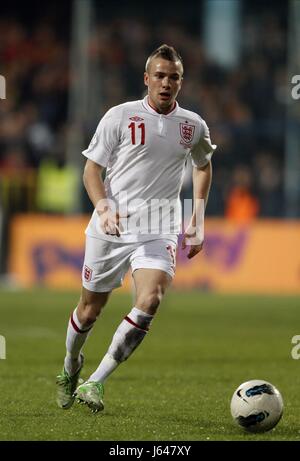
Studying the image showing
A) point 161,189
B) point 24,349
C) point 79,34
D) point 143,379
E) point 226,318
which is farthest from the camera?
point 79,34

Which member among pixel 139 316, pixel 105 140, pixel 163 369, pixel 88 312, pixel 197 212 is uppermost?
pixel 105 140

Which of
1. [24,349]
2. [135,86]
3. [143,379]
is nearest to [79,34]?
[135,86]

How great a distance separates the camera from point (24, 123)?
25984 millimetres

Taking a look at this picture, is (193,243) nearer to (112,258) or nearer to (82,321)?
(112,258)

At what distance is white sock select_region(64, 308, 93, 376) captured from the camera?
26.6ft

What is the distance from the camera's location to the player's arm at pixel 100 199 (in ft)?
24.4

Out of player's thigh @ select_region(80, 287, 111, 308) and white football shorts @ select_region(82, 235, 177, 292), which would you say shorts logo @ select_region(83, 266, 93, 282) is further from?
player's thigh @ select_region(80, 287, 111, 308)

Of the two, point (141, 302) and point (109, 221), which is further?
point (141, 302)

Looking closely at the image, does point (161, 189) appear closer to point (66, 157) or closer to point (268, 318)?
point (268, 318)

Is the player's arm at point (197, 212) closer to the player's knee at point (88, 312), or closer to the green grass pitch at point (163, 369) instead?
the player's knee at point (88, 312)

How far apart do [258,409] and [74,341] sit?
5.44 feet

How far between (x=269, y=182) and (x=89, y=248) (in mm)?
15213

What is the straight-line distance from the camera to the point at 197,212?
809 cm

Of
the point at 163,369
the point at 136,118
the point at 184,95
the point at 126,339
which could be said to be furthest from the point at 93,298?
the point at 184,95
